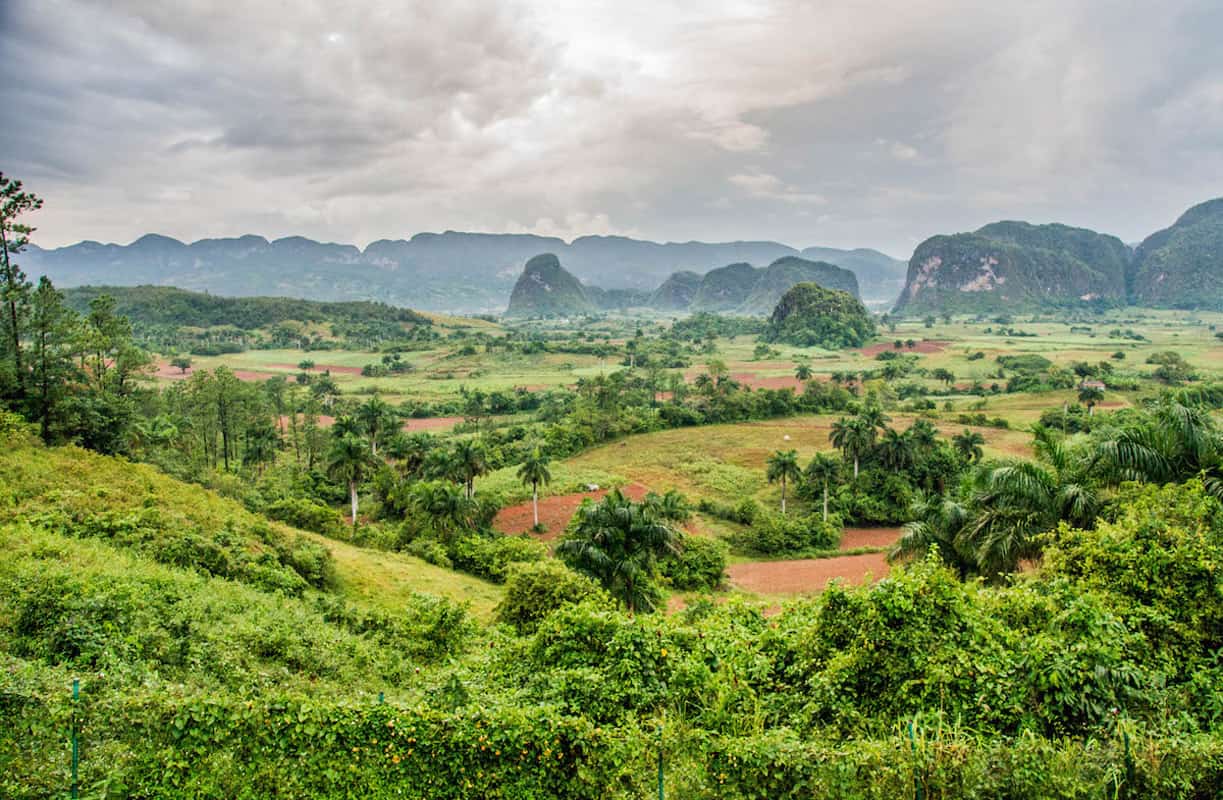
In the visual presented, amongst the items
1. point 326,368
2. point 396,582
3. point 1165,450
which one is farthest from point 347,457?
point 326,368

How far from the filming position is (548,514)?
36938 mm

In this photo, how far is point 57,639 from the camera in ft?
29.5

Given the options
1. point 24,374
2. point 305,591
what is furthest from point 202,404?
point 305,591

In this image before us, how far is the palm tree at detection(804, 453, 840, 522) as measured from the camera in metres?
37.2

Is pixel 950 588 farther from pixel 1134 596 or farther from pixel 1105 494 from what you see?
pixel 1105 494

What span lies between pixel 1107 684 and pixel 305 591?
16.6m

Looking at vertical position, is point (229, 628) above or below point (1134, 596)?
below

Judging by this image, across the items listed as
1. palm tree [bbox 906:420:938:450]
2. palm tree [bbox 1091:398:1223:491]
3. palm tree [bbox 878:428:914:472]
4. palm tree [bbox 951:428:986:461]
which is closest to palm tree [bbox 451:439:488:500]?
palm tree [bbox 878:428:914:472]

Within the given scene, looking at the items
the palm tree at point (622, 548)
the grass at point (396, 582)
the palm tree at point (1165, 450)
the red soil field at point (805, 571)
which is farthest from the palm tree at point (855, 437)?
the palm tree at point (1165, 450)

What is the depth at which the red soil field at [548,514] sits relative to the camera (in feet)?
113

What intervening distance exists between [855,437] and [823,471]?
288cm

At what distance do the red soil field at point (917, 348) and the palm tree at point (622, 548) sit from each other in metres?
109

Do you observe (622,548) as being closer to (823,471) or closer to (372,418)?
(372,418)

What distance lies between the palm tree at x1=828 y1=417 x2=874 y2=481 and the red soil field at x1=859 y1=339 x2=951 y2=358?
8377 cm
